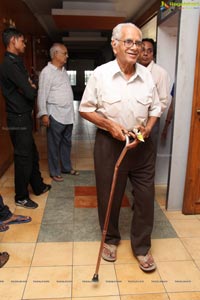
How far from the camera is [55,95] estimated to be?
3.17 m

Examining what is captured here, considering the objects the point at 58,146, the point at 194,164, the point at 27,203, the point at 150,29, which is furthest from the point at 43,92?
the point at 150,29

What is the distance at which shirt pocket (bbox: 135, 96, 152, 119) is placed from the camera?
1709 mm

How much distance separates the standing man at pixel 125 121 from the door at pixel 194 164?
0.65m

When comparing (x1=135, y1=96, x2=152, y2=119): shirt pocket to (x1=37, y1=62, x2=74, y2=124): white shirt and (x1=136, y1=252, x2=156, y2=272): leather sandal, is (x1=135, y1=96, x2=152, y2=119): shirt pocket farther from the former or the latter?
(x1=37, y1=62, x2=74, y2=124): white shirt

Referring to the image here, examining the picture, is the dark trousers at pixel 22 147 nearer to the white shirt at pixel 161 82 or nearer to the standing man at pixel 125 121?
the standing man at pixel 125 121

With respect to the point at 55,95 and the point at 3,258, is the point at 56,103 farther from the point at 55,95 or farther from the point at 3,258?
the point at 3,258

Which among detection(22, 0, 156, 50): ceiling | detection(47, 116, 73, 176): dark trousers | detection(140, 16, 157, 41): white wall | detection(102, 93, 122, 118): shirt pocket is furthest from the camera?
detection(22, 0, 156, 50): ceiling

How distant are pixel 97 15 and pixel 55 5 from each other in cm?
90

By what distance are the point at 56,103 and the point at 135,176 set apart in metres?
1.64

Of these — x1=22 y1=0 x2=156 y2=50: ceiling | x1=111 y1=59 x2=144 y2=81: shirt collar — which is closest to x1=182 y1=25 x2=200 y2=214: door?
x1=111 y1=59 x2=144 y2=81: shirt collar

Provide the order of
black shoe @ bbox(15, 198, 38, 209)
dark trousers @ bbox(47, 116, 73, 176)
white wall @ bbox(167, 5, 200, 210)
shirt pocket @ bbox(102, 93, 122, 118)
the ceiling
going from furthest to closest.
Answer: the ceiling → dark trousers @ bbox(47, 116, 73, 176) → black shoe @ bbox(15, 198, 38, 209) → white wall @ bbox(167, 5, 200, 210) → shirt pocket @ bbox(102, 93, 122, 118)

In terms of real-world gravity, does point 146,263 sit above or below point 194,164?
below

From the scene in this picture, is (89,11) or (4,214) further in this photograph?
(89,11)

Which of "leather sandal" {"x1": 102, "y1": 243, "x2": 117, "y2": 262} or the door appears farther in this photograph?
the door
